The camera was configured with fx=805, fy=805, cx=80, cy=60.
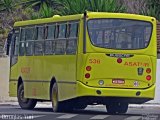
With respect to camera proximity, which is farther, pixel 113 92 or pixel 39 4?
pixel 39 4

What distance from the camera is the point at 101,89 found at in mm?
23234

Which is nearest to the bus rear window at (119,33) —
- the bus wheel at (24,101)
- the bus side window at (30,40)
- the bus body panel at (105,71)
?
the bus body panel at (105,71)

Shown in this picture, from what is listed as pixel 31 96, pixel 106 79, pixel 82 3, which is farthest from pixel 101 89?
pixel 82 3

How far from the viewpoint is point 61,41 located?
2483cm

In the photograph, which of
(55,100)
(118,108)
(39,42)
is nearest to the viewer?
(55,100)

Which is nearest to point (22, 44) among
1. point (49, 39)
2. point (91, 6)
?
point (49, 39)

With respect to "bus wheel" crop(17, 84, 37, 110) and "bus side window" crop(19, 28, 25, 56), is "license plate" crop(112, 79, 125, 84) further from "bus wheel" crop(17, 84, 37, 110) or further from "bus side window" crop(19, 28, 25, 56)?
"bus side window" crop(19, 28, 25, 56)

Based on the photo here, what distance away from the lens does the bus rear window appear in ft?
76.8

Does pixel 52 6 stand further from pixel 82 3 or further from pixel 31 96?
pixel 31 96

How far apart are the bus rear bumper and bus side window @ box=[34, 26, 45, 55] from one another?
342cm

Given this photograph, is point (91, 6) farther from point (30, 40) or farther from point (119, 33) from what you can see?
point (119, 33)

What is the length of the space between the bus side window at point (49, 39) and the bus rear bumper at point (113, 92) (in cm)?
264

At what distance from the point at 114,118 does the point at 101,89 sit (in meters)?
1.64

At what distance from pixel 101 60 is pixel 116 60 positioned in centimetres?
47
